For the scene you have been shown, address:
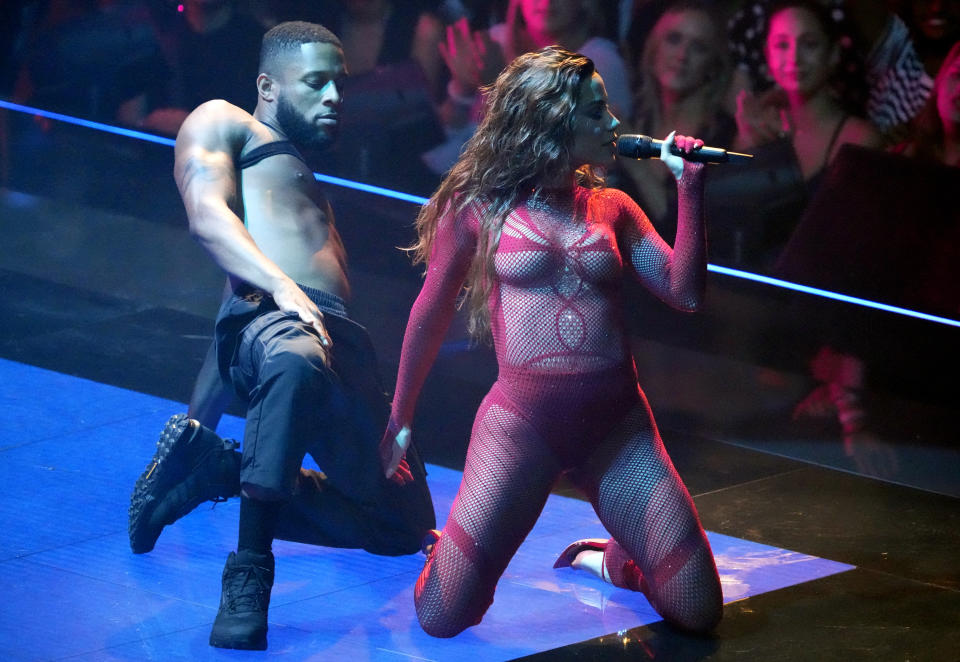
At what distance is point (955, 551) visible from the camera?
3701 millimetres

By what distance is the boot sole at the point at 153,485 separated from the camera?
129 inches

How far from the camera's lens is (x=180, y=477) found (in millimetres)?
3309

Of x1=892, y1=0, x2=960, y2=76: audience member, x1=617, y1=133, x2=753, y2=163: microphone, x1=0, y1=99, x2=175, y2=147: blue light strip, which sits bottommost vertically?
x1=0, y1=99, x2=175, y2=147: blue light strip

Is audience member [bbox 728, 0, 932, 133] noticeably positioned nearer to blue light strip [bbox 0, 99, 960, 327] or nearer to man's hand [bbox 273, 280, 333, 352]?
blue light strip [bbox 0, 99, 960, 327]

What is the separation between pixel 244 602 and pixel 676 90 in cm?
336

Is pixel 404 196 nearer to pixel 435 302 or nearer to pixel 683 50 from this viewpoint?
pixel 683 50

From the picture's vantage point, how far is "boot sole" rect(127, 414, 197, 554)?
3270 mm

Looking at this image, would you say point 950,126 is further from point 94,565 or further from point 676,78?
point 94,565

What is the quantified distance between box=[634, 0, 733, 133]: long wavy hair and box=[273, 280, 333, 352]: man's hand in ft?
9.06

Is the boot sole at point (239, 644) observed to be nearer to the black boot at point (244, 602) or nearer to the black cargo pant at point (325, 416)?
the black boot at point (244, 602)

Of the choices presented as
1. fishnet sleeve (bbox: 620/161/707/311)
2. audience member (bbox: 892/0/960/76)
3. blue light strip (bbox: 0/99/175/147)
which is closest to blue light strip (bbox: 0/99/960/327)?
blue light strip (bbox: 0/99/175/147)

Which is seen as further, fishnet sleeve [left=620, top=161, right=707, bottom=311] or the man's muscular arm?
the man's muscular arm

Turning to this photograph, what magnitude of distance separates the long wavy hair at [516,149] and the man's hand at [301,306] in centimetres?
37

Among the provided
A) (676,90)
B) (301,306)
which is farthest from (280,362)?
(676,90)
